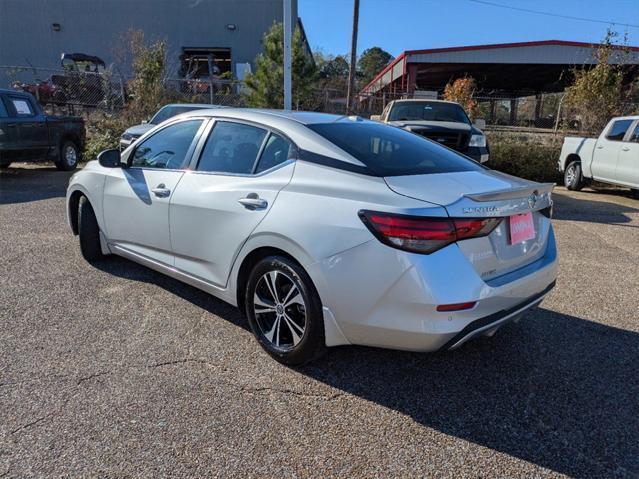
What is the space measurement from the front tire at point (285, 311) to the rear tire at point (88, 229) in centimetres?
234

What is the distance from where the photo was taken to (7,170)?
12.2 meters

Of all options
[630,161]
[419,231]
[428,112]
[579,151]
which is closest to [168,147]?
[419,231]

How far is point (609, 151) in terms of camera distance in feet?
33.1

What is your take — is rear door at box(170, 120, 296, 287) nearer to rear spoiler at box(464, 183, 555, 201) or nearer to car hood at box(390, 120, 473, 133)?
rear spoiler at box(464, 183, 555, 201)

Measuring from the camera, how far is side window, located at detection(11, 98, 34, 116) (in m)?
10.4

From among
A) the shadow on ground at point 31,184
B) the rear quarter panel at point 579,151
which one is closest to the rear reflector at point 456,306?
the shadow on ground at point 31,184

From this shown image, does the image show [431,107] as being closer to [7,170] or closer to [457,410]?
[457,410]

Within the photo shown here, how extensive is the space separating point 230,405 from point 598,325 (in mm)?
2963

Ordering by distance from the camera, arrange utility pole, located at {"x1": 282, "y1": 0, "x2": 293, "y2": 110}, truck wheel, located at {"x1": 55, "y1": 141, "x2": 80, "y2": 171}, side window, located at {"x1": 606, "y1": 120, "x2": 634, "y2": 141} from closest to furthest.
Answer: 1. utility pole, located at {"x1": 282, "y1": 0, "x2": 293, "y2": 110}
2. side window, located at {"x1": 606, "y1": 120, "x2": 634, "y2": 141}
3. truck wheel, located at {"x1": 55, "y1": 141, "x2": 80, "y2": 171}

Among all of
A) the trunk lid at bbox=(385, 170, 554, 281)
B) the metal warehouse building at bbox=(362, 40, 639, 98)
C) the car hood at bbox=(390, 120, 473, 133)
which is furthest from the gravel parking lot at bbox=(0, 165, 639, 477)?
the metal warehouse building at bbox=(362, 40, 639, 98)

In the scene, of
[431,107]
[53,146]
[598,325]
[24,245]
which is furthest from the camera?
[53,146]

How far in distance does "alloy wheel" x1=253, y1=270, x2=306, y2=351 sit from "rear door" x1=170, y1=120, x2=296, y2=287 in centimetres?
32

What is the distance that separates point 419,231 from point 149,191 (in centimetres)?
243

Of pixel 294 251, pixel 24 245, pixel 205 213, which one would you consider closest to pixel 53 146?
pixel 24 245
